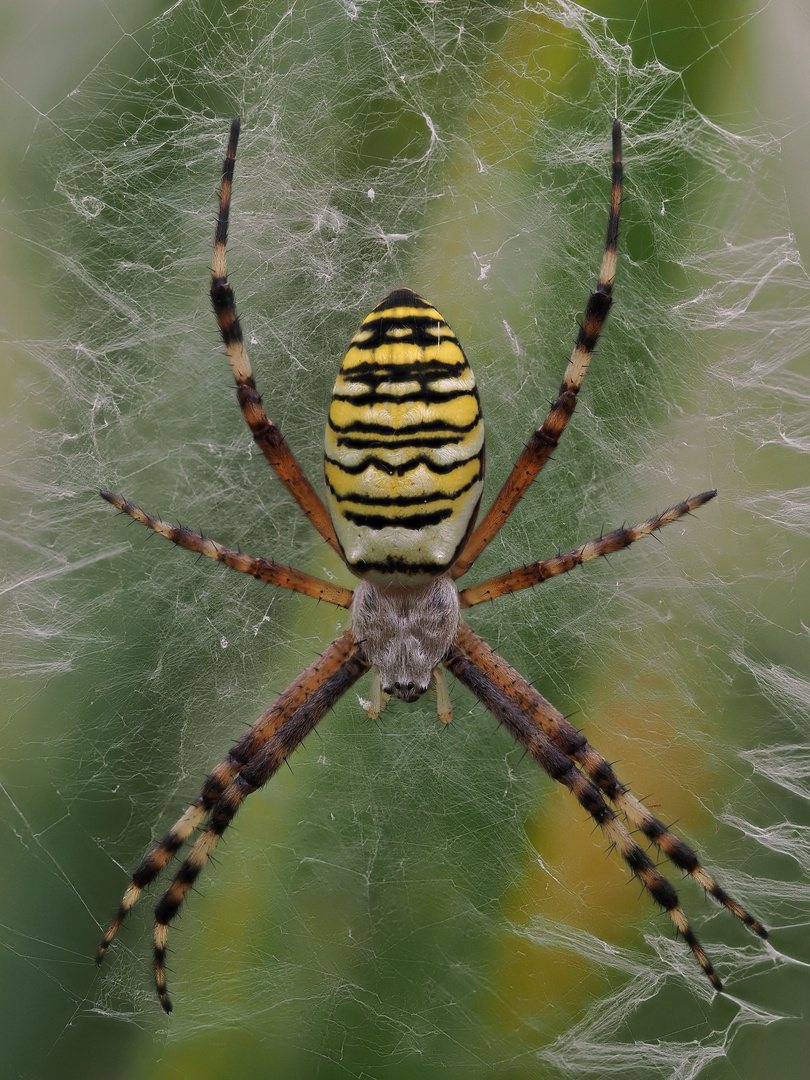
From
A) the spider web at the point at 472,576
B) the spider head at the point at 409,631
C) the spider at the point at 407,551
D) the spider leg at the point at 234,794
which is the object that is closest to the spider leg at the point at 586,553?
the spider at the point at 407,551

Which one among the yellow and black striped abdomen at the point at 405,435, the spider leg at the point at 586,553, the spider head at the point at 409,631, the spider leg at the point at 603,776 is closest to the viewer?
the yellow and black striped abdomen at the point at 405,435

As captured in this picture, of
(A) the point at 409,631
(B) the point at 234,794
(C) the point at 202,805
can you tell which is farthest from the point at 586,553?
(C) the point at 202,805

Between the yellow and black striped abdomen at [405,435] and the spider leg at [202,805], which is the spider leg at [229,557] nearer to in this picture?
the spider leg at [202,805]

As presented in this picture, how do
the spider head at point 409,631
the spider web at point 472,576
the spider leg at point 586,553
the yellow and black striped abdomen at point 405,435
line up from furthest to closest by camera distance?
the spider web at point 472,576, the spider head at point 409,631, the spider leg at point 586,553, the yellow and black striped abdomen at point 405,435

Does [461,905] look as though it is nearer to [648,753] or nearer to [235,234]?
[648,753]

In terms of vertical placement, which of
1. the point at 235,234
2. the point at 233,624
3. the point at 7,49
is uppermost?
the point at 7,49

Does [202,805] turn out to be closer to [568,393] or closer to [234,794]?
[234,794]

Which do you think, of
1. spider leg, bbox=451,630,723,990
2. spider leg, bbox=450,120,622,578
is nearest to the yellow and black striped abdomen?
spider leg, bbox=450,120,622,578

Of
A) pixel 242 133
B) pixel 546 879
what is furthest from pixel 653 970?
pixel 242 133
